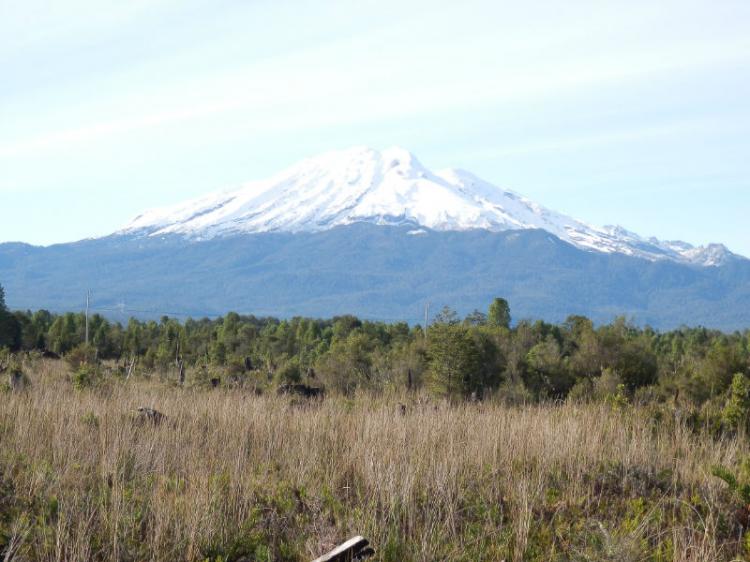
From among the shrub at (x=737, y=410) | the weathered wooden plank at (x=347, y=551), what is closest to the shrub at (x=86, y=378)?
the shrub at (x=737, y=410)

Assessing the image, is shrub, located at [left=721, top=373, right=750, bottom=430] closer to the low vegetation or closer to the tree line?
the low vegetation

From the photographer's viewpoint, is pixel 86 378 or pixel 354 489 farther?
pixel 86 378

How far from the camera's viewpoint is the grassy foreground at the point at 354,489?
210 inches

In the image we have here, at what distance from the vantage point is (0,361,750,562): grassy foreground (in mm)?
5324

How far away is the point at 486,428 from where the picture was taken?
8.23 m

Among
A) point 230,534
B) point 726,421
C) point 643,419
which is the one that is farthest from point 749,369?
point 230,534

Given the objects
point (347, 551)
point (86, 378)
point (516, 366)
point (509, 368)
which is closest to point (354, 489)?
point (347, 551)

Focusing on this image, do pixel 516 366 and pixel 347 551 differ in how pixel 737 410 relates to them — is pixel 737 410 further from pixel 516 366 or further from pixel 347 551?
pixel 516 366

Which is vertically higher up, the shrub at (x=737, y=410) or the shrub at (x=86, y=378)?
the shrub at (x=86, y=378)

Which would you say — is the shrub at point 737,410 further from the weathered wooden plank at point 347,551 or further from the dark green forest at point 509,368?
the weathered wooden plank at point 347,551

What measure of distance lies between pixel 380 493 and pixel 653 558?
5.98ft

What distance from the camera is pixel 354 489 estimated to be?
21.4 ft

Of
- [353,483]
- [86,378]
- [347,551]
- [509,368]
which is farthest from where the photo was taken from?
[509,368]

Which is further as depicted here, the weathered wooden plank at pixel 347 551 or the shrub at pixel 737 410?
the shrub at pixel 737 410
